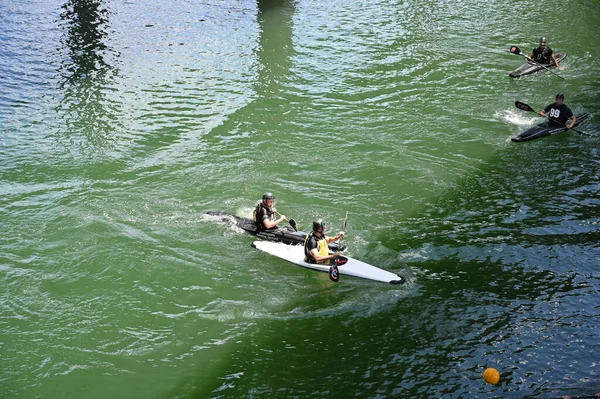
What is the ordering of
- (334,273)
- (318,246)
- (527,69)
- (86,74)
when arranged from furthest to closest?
1. (86,74)
2. (527,69)
3. (318,246)
4. (334,273)

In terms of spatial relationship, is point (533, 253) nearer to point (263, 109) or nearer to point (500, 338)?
point (500, 338)

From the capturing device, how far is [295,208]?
17953 millimetres

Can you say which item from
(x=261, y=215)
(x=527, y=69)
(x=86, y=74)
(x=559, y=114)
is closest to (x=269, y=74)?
(x=86, y=74)

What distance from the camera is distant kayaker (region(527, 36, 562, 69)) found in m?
25.8

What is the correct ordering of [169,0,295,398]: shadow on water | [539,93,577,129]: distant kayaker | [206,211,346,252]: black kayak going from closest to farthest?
1. [169,0,295,398]: shadow on water
2. [206,211,346,252]: black kayak
3. [539,93,577,129]: distant kayaker

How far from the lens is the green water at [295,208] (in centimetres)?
1287

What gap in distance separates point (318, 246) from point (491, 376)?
4871 mm

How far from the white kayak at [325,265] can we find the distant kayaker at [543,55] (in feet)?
50.0

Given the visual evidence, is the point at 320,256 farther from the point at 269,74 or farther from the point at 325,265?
the point at 269,74

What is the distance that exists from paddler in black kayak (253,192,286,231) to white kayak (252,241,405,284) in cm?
43

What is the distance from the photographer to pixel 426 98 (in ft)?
79.2

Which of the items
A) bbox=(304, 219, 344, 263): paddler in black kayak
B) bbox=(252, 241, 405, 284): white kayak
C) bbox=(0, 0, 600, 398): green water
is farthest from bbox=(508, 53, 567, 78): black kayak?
bbox=(252, 241, 405, 284): white kayak

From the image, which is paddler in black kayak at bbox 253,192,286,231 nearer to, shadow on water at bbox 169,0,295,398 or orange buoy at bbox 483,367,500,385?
shadow on water at bbox 169,0,295,398

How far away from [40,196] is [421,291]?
35.8ft
